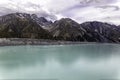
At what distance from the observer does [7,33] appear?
14412 centimetres

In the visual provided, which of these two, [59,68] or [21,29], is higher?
[21,29]

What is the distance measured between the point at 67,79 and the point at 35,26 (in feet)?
471

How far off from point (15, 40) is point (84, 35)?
87.0m

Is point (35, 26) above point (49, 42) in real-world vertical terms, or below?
above

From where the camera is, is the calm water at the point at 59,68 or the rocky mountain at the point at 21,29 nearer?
the calm water at the point at 59,68

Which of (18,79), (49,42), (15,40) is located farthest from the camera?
(49,42)

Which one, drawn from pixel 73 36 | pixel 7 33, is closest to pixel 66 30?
pixel 73 36

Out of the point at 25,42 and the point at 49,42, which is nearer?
the point at 25,42

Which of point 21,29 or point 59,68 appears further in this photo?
point 21,29

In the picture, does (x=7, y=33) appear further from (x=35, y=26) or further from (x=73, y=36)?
(x=73, y=36)

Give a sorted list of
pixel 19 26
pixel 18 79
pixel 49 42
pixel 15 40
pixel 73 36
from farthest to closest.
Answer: pixel 73 36, pixel 19 26, pixel 49 42, pixel 15 40, pixel 18 79

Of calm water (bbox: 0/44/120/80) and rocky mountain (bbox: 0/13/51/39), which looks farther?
rocky mountain (bbox: 0/13/51/39)

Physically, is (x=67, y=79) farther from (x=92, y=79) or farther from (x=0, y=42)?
(x=0, y=42)

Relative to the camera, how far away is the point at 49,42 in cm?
14025
